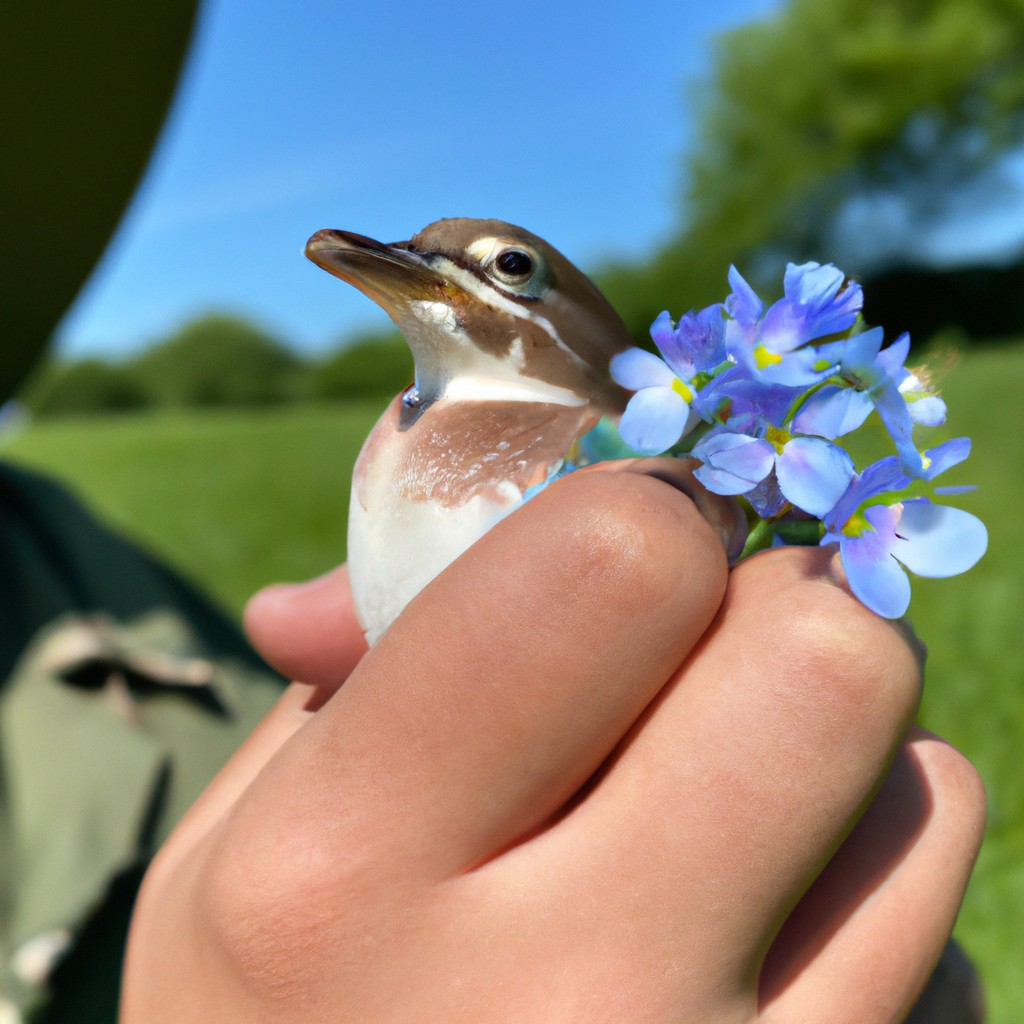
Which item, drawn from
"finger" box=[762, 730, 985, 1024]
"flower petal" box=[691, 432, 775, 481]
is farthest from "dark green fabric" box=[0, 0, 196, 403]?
"finger" box=[762, 730, 985, 1024]

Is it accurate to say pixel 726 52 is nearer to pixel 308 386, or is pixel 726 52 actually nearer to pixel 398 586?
pixel 308 386

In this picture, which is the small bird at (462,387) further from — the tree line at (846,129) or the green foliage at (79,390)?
the green foliage at (79,390)

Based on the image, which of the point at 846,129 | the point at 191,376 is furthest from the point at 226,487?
the point at 191,376

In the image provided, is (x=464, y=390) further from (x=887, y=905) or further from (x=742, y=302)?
(x=887, y=905)

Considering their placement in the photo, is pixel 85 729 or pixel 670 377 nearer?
pixel 670 377

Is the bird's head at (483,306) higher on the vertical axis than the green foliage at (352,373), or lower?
higher

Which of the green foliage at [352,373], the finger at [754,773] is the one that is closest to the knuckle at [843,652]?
the finger at [754,773]

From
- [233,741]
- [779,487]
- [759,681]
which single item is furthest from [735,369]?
[233,741]
